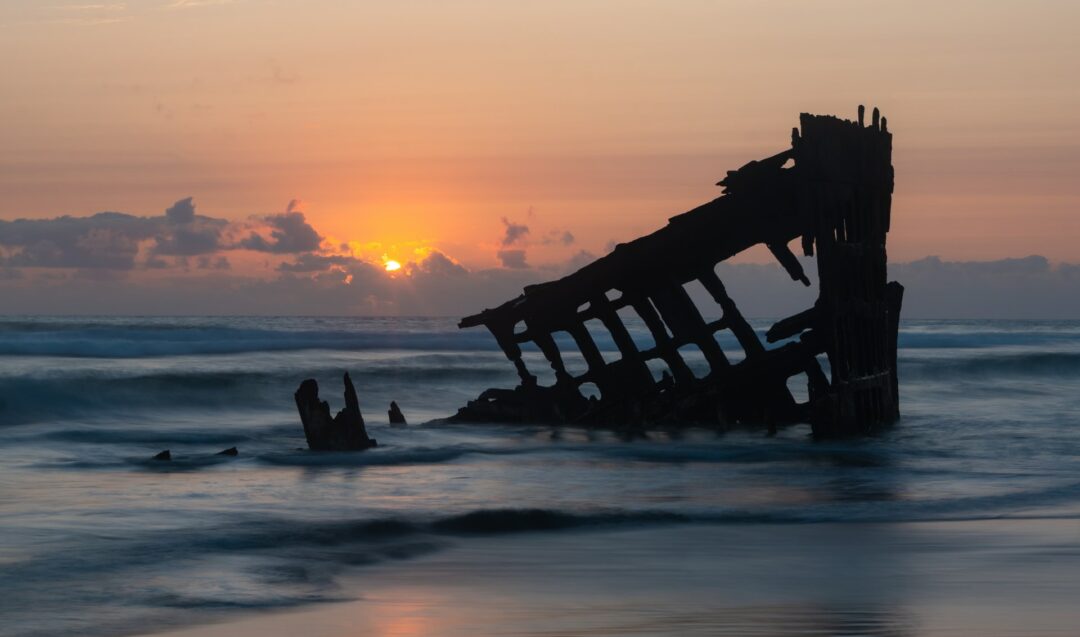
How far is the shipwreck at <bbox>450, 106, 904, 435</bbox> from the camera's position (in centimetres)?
1503

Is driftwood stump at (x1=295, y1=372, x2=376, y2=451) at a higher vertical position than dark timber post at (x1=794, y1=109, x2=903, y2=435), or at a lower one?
lower

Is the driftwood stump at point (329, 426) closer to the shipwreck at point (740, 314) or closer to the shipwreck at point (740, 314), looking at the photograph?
the shipwreck at point (740, 314)

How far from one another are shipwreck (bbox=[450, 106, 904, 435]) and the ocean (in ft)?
1.46

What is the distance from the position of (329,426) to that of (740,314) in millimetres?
4849

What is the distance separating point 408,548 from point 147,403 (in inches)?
718

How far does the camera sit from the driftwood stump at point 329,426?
50.3 feet

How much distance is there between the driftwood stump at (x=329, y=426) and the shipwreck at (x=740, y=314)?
83.3 inches

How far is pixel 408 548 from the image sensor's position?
9664 mm

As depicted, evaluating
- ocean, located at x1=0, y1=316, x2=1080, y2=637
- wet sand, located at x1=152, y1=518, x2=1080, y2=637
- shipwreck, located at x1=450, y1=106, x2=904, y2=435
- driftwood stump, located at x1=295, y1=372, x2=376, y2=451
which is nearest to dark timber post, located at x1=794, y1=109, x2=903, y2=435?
shipwreck, located at x1=450, y1=106, x2=904, y2=435

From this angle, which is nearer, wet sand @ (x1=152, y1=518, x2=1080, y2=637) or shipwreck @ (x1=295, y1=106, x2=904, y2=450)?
wet sand @ (x1=152, y1=518, x2=1080, y2=637)

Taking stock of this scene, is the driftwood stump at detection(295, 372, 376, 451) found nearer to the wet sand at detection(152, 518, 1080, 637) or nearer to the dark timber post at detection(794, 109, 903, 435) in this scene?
the dark timber post at detection(794, 109, 903, 435)

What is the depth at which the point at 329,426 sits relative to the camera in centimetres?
1553

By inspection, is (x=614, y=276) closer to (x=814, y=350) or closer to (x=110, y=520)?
(x=814, y=350)

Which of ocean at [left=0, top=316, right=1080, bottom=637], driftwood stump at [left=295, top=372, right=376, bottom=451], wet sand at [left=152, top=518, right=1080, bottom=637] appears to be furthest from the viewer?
driftwood stump at [left=295, top=372, right=376, bottom=451]
